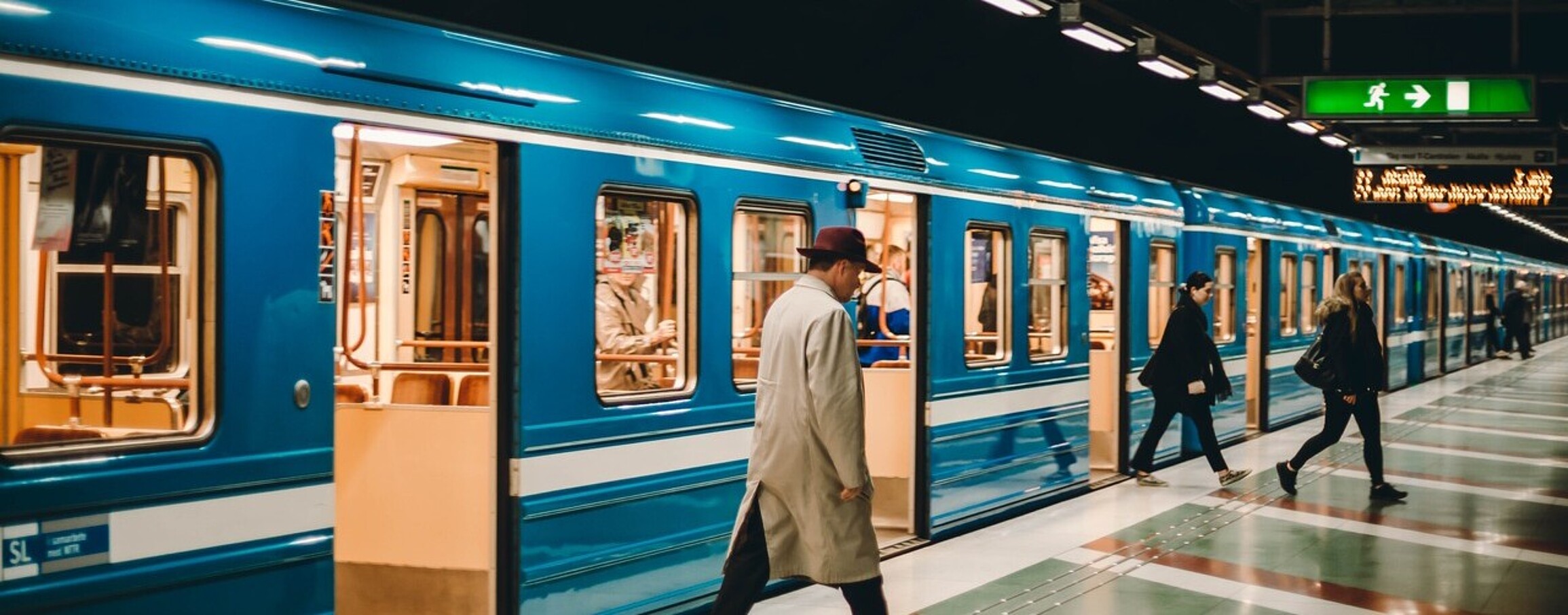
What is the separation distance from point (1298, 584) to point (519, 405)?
4512mm

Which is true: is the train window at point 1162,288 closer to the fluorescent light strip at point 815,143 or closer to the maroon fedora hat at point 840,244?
the fluorescent light strip at point 815,143

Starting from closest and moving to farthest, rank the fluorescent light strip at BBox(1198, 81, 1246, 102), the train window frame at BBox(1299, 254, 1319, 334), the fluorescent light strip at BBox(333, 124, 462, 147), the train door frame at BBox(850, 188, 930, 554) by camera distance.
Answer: the fluorescent light strip at BBox(333, 124, 462, 147)
the train door frame at BBox(850, 188, 930, 554)
the fluorescent light strip at BBox(1198, 81, 1246, 102)
the train window frame at BBox(1299, 254, 1319, 334)

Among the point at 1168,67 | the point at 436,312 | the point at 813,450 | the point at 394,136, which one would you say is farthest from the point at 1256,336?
the point at 813,450

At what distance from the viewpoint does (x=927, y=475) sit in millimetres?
8445

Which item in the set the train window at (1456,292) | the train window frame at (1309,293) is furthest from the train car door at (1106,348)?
the train window at (1456,292)

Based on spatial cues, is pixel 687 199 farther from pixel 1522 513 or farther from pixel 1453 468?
pixel 1453 468

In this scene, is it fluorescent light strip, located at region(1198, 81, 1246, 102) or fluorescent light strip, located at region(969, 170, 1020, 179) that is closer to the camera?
fluorescent light strip, located at region(969, 170, 1020, 179)

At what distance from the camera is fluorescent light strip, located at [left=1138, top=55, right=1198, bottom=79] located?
11344 millimetres

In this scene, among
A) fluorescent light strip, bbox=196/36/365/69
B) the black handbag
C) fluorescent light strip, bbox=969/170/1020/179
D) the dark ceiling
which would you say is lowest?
the black handbag

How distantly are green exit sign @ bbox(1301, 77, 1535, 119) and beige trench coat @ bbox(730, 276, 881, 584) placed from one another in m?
10.2

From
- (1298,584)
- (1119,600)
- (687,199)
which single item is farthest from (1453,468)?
(687,199)

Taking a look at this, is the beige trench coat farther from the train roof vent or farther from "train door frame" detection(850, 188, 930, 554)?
"train door frame" detection(850, 188, 930, 554)

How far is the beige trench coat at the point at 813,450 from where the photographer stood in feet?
15.1

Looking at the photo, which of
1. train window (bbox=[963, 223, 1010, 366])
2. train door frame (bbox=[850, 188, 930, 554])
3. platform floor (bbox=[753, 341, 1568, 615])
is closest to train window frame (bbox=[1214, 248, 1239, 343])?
platform floor (bbox=[753, 341, 1568, 615])
